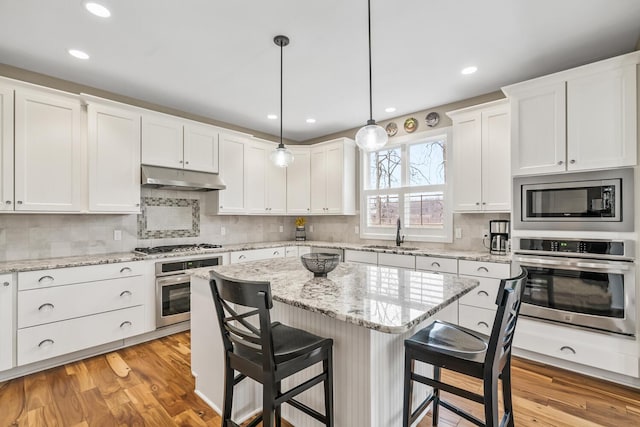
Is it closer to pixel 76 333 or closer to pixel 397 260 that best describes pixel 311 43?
pixel 397 260

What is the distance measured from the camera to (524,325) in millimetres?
2736

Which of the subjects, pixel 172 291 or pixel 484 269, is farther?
pixel 172 291

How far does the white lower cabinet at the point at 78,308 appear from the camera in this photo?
8.20 ft

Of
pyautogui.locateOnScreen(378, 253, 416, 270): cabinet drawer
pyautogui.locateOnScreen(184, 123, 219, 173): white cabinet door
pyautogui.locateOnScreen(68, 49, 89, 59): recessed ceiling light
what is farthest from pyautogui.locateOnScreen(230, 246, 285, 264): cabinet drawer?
pyautogui.locateOnScreen(68, 49, 89, 59): recessed ceiling light

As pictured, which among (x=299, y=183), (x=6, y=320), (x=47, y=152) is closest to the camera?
(x=6, y=320)

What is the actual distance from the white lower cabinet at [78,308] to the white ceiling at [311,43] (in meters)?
1.88

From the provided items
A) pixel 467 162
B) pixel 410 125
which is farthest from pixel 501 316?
pixel 410 125

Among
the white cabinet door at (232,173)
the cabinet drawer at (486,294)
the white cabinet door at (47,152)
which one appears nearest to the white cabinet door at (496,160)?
the cabinet drawer at (486,294)

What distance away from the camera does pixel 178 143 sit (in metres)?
3.63

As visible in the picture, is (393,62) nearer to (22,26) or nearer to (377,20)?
(377,20)

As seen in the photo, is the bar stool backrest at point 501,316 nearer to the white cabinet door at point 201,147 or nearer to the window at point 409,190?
the window at point 409,190

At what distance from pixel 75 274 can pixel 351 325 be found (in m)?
2.64

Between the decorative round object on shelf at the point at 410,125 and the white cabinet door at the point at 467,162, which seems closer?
the white cabinet door at the point at 467,162

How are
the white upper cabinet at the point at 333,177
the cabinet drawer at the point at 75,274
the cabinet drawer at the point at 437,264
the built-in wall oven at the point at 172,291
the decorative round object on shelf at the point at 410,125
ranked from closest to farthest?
1. the cabinet drawer at the point at 75,274
2. the cabinet drawer at the point at 437,264
3. the built-in wall oven at the point at 172,291
4. the decorative round object on shelf at the point at 410,125
5. the white upper cabinet at the point at 333,177
